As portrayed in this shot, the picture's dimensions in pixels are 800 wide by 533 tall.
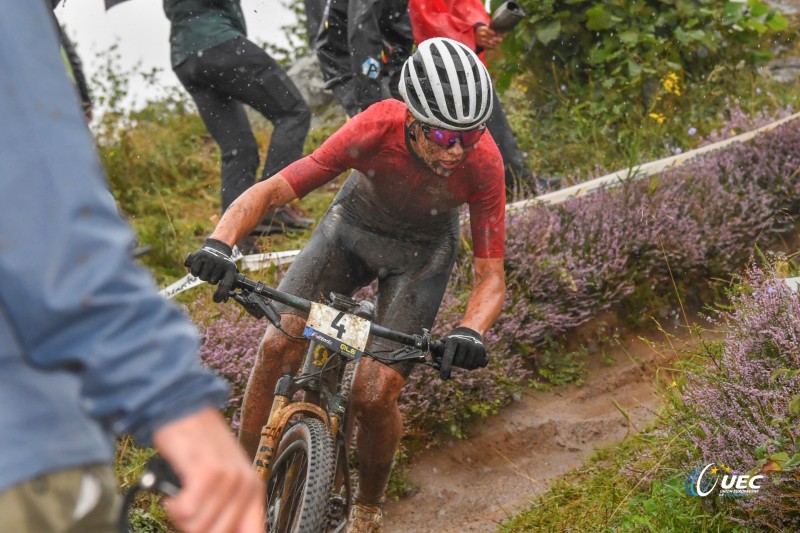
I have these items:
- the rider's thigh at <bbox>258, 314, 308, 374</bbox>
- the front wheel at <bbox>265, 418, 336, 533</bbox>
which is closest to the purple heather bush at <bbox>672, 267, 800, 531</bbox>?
the front wheel at <bbox>265, 418, 336, 533</bbox>

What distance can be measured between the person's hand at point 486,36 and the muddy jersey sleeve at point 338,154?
106 inches

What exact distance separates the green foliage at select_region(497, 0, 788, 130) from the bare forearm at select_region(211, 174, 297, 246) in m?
5.12

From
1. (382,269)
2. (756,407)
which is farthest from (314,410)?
(756,407)

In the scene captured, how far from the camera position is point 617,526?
154 inches

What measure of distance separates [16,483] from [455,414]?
171 inches

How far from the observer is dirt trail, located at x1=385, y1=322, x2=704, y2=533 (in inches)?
196

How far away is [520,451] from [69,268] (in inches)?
185

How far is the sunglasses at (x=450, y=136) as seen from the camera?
3879 millimetres

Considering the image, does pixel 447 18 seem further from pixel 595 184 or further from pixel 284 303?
pixel 284 303

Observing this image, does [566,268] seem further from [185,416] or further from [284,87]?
[185,416]

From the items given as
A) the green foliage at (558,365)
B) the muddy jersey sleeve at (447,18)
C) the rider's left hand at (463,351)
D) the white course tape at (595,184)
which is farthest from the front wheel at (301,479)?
the muddy jersey sleeve at (447,18)

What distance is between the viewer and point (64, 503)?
123cm

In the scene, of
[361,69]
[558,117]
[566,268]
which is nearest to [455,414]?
[566,268]

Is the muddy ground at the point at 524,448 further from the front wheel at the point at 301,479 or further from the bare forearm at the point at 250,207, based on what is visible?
the bare forearm at the point at 250,207
